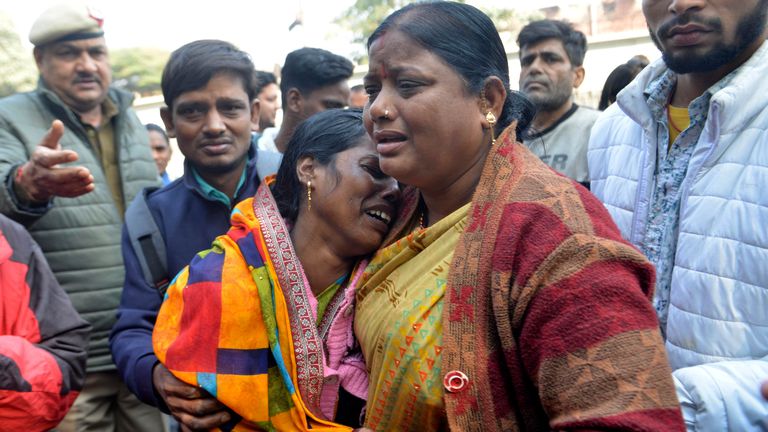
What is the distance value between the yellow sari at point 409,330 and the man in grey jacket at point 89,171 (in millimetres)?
1947

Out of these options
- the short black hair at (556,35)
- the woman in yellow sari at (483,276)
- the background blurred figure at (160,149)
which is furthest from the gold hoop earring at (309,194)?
the background blurred figure at (160,149)

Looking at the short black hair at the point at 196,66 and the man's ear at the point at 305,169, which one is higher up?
the short black hair at the point at 196,66

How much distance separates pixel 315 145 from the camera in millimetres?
2305

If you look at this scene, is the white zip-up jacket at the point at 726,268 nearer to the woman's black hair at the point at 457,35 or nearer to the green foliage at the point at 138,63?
the woman's black hair at the point at 457,35

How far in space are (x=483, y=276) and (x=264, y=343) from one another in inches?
29.1

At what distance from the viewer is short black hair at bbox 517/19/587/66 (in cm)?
527

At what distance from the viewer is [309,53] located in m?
5.05

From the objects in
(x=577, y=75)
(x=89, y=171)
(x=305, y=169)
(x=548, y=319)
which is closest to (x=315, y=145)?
(x=305, y=169)

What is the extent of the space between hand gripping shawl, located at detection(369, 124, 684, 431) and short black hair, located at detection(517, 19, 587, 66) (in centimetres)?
374

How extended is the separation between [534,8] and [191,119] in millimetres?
26525

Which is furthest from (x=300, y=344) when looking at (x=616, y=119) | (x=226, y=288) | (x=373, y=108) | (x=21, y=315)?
(x=616, y=119)

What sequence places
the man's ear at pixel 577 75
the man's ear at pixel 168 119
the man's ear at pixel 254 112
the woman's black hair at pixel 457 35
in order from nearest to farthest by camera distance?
the woman's black hair at pixel 457 35 < the man's ear at pixel 168 119 < the man's ear at pixel 254 112 < the man's ear at pixel 577 75

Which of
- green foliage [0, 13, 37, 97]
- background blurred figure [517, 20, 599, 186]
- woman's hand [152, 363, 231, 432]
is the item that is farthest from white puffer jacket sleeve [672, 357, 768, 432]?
green foliage [0, 13, 37, 97]

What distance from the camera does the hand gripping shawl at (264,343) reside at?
205 centimetres
